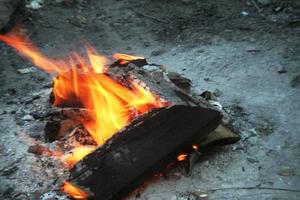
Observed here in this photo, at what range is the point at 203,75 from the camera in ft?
17.8

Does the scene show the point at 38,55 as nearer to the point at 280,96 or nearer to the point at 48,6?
the point at 48,6

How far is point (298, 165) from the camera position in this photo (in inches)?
151

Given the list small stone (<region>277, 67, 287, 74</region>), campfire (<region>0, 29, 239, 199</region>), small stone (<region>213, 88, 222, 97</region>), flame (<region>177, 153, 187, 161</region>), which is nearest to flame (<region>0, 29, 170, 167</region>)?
campfire (<region>0, 29, 239, 199</region>)

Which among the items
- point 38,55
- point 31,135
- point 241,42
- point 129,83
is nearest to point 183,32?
point 241,42

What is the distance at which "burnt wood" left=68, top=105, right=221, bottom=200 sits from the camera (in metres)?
3.40

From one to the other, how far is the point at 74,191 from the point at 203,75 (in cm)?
262

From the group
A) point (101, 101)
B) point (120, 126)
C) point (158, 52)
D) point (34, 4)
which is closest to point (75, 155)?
point (120, 126)

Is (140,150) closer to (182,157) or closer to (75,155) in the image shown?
(182,157)

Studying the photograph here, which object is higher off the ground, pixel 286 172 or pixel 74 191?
pixel 74 191

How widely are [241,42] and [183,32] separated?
0.94 m

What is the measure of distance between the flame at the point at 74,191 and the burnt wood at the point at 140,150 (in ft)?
0.10

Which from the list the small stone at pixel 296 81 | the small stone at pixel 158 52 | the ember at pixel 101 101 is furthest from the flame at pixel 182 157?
the small stone at pixel 158 52

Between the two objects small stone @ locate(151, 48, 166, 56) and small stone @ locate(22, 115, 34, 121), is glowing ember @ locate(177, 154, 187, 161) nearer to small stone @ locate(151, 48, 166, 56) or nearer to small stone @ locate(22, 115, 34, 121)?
small stone @ locate(22, 115, 34, 121)

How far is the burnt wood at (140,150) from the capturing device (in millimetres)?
3396
